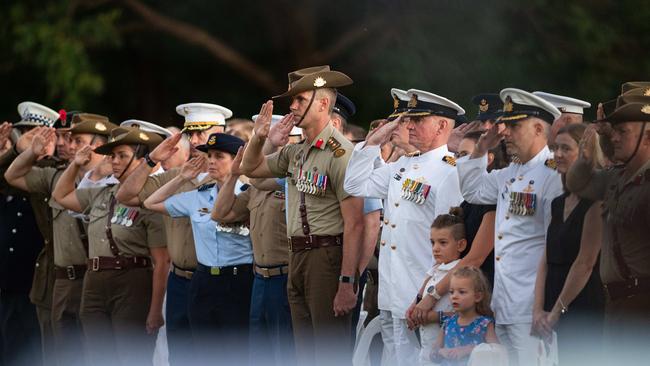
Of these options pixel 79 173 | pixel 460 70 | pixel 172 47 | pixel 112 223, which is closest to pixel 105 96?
pixel 172 47

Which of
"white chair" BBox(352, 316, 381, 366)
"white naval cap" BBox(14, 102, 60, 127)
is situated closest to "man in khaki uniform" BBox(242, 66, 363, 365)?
"white chair" BBox(352, 316, 381, 366)

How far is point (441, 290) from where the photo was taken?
716cm

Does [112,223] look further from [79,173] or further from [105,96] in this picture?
[105,96]

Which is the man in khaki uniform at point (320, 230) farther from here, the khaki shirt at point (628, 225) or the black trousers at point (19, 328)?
the black trousers at point (19, 328)

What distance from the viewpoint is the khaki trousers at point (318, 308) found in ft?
25.3

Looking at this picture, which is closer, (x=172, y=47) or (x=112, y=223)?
(x=112, y=223)

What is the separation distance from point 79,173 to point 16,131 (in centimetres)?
124

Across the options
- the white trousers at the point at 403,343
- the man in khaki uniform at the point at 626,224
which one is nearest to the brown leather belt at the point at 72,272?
the white trousers at the point at 403,343

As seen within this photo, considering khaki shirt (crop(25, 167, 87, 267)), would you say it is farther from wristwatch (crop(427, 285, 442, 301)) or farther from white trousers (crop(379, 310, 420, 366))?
wristwatch (crop(427, 285, 442, 301))

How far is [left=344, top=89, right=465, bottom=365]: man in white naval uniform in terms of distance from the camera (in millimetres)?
7453

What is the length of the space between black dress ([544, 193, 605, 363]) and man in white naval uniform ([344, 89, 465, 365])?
0.93 m

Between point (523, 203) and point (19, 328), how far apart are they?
17.7 feet

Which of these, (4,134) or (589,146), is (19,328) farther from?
(589,146)

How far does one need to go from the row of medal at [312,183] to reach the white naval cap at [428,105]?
0.62m
